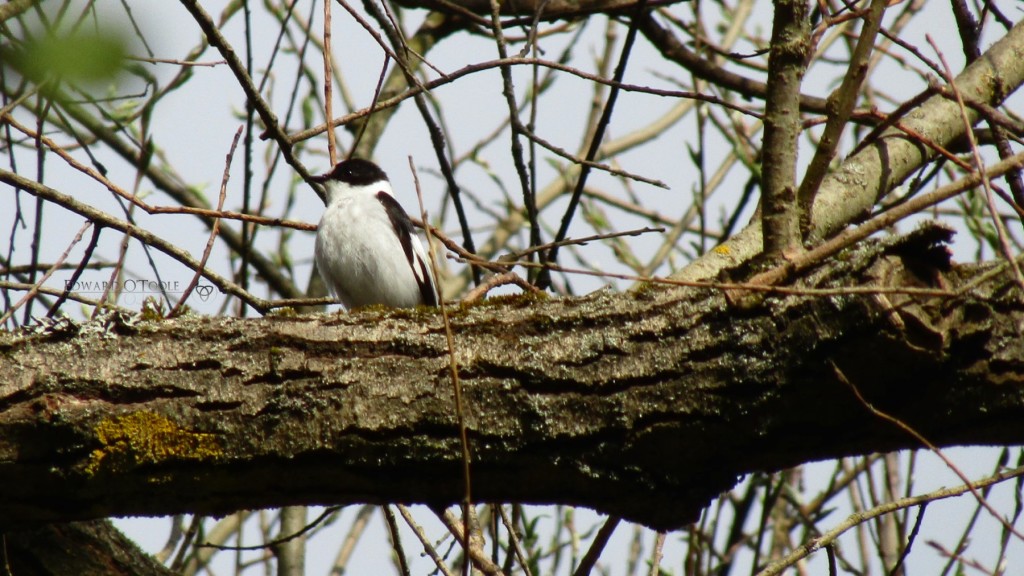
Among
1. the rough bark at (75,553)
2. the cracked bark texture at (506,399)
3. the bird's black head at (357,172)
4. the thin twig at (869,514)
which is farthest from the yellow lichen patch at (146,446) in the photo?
the bird's black head at (357,172)

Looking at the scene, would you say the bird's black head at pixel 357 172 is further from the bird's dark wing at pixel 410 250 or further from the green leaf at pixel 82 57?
the green leaf at pixel 82 57

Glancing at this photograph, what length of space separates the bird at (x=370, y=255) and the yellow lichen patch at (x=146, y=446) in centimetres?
285

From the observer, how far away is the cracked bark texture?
7.11ft

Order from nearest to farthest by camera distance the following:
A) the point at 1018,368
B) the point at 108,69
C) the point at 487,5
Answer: the point at 1018,368 → the point at 108,69 → the point at 487,5

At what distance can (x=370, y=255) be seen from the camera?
5.28 m

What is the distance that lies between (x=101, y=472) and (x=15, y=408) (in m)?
0.25

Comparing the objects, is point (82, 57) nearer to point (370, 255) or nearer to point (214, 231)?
point (214, 231)

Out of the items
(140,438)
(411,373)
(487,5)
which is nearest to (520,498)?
(411,373)

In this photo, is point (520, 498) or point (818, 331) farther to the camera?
point (520, 498)

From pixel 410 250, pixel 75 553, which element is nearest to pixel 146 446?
pixel 75 553

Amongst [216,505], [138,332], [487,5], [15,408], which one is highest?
[487,5]

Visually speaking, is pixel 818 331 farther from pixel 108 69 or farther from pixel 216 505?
pixel 108 69

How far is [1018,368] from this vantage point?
6.95 feet

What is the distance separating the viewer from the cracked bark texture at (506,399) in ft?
7.11
